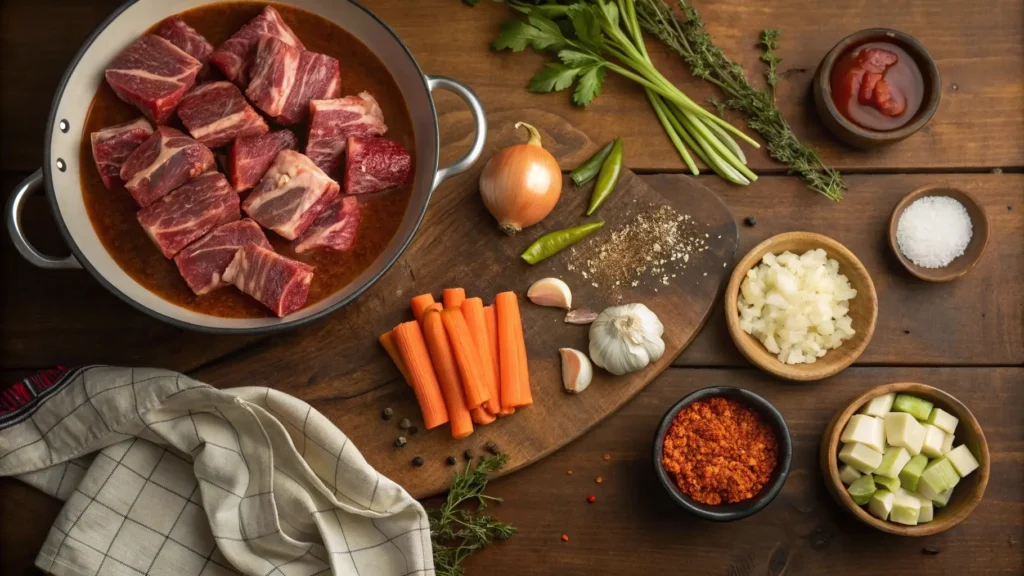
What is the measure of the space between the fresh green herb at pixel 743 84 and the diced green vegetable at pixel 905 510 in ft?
3.68

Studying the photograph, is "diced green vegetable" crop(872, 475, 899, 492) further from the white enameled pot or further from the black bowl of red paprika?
the white enameled pot

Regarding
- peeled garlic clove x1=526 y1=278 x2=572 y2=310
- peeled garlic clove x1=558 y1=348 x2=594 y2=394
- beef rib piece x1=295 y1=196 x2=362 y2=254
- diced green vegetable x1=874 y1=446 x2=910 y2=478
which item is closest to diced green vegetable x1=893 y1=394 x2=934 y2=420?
diced green vegetable x1=874 y1=446 x2=910 y2=478

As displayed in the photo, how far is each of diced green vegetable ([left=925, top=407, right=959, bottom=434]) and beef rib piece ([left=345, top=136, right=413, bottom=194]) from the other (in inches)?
81.4

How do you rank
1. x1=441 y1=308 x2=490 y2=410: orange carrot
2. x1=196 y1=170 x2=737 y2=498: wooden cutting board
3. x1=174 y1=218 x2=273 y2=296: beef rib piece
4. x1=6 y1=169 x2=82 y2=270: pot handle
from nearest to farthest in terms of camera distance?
1. x1=6 y1=169 x2=82 y2=270: pot handle
2. x1=174 y1=218 x2=273 y2=296: beef rib piece
3. x1=441 y1=308 x2=490 y2=410: orange carrot
4. x1=196 y1=170 x2=737 y2=498: wooden cutting board

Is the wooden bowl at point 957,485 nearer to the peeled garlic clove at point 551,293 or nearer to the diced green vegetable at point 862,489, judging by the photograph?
the diced green vegetable at point 862,489

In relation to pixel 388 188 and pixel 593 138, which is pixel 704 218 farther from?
pixel 388 188

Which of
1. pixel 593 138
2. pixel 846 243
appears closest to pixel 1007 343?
pixel 846 243

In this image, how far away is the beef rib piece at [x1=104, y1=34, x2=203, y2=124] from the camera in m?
2.73

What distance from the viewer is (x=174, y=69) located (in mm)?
2760

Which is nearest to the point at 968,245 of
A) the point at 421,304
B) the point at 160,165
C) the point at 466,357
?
the point at 466,357

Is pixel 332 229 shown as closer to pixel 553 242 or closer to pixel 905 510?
pixel 553 242

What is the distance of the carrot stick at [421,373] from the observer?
2.86 metres

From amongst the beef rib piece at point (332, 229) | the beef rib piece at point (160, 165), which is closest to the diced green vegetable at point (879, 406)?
the beef rib piece at point (332, 229)

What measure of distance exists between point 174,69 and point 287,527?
161cm
